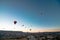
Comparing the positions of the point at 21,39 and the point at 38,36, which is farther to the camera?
the point at 38,36

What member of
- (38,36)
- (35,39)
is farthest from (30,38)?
(38,36)

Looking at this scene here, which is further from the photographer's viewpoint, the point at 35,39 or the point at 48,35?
the point at 48,35

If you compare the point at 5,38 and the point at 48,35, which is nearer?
the point at 5,38

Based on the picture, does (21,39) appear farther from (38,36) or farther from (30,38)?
(38,36)

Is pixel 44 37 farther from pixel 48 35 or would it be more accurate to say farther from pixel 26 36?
pixel 26 36

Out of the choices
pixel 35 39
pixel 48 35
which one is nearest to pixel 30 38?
pixel 35 39

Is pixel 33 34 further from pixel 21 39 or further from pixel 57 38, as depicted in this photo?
pixel 57 38

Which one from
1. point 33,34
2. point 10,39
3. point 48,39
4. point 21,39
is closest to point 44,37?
point 48,39
